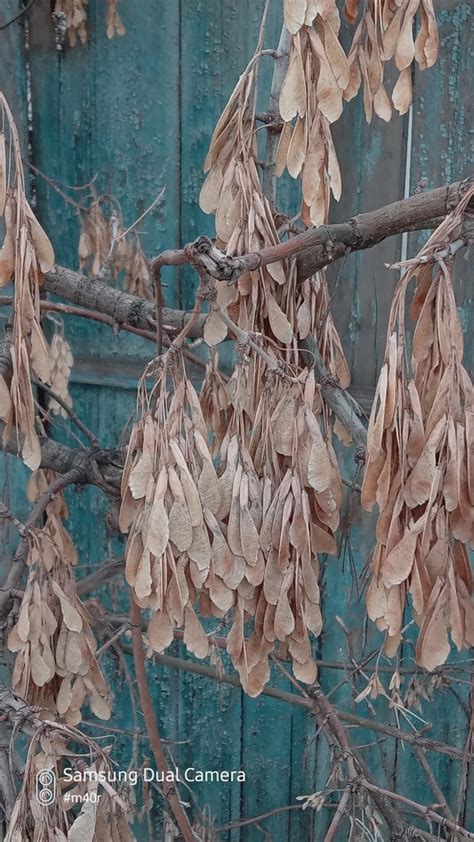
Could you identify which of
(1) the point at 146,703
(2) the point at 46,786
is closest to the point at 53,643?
(1) the point at 146,703

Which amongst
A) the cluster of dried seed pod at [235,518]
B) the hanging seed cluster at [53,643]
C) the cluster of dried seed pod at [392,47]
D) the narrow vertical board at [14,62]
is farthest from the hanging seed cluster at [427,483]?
the narrow vertical board at [14,62]

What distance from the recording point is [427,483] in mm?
862

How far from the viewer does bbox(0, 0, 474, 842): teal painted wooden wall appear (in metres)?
2.08

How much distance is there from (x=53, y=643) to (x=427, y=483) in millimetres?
737

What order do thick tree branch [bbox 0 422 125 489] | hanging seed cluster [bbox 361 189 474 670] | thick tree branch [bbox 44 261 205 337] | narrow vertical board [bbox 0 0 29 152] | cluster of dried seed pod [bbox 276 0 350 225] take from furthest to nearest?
narrow vertical board [bbox 0 0 29 152] < thick tree branch [bbox 0 422 125 489] < thick tree branch [bbox 44 261 205 337] < cluster of dried seed pod [bbox 276 0 350 225] < hanging seed cluster [bbox 361 189 474 670]

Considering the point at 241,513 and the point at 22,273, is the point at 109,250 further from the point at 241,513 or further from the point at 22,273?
the point at 241,513

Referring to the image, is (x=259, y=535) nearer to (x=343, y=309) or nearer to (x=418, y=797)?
(x=343, y=309)

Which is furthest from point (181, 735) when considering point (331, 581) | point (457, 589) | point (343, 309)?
point (457, 589)

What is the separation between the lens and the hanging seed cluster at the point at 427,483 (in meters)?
0.86

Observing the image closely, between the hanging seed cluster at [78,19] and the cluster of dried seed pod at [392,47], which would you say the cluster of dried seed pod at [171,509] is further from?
the hanging seed cluster at [78,19]

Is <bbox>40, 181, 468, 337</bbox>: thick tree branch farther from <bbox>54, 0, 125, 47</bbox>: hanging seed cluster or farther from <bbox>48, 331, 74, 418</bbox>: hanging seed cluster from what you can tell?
<bbox>54, 0, 125, 47</bbox>: hanging seed cluster

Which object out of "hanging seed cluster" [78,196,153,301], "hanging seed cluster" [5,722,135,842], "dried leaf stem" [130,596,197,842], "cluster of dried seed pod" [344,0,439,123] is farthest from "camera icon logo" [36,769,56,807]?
"hanging seed cluster" [78,196,153,301]

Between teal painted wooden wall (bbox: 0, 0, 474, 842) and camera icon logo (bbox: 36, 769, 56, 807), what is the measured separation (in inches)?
41.1

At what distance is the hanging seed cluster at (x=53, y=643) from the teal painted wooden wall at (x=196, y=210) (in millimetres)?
725
